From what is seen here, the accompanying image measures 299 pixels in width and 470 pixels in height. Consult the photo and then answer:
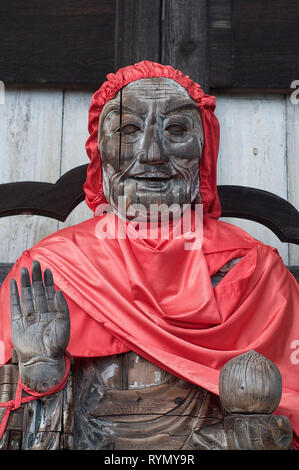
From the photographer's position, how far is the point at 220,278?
2869 millimetres


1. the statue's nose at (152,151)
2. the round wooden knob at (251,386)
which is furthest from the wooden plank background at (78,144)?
the round wooden knob at (251,386)

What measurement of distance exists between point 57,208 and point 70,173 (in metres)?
0.16

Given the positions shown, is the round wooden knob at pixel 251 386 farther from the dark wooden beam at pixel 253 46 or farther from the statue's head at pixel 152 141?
the dark wooden beam at pixel 253 46

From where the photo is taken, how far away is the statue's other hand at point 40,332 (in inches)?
91.6

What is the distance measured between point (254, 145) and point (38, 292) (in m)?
1.68

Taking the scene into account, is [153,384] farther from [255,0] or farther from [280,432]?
[255,0]

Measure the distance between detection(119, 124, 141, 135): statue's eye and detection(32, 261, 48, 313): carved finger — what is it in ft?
2.40

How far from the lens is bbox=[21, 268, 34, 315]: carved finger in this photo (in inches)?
93.4

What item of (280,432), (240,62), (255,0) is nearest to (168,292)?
(280,432)

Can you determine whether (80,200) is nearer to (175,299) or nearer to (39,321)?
(175,299)

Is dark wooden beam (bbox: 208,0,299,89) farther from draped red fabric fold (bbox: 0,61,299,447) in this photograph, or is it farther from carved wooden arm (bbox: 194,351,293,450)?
carved wooden arm (bbox: 194,351,293,450)

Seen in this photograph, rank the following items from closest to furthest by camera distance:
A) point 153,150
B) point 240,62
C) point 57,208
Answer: point 153,150 < point 57,208 < point 240,62

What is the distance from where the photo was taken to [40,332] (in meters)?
2.34

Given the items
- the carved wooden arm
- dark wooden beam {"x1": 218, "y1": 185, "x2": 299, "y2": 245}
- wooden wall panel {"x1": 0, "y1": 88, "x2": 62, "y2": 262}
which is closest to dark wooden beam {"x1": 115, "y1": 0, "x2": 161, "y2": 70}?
wooden wall panel {"x1": 0, "y1": 88, "x2": 62, "y2": 262}
